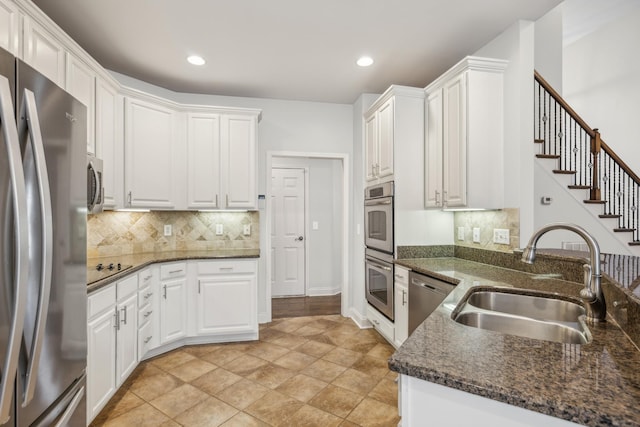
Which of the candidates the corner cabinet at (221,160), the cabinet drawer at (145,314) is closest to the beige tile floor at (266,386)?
the cabinet drawer at (145,314)

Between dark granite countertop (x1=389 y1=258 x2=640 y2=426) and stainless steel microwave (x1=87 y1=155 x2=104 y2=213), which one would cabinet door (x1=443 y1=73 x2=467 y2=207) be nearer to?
dark granite countertop (x1=389 y1=258 x2=640 y2=426)

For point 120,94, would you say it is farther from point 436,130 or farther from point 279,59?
point 436,130

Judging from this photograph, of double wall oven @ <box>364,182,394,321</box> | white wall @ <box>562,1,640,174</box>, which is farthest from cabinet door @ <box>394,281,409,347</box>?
white wall @ <box>562,1,640,174</box>

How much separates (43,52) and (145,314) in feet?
6.66

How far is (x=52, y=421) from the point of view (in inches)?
47.4

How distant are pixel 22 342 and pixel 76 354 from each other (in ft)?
1.42

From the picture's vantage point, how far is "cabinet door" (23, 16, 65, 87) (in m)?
1.80

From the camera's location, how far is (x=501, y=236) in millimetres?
2594

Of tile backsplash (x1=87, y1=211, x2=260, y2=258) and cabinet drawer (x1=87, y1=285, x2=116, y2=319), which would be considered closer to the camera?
cabinet drawer (x1=87, y1=285, x2=116, y2=319)

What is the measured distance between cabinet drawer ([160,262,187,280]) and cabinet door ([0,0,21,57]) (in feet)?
6.20


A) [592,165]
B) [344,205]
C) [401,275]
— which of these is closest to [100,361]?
[401,275]

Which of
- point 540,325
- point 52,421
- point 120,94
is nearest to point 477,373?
point 540,325

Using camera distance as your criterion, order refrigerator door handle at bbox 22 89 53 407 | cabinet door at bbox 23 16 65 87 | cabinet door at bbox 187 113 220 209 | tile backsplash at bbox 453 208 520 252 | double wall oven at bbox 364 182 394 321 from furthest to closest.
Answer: cabinet door at bbox 187 113 220 209 < double wall oven at bbox 364 182 394 321 < tile backsplash at bbox 453 208 520 252 < cabinet door at bbox 23 16 65 87 < refrigerator door handle at bbox 22 89 53 407

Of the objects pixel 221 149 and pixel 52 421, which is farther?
pixel 221 149
